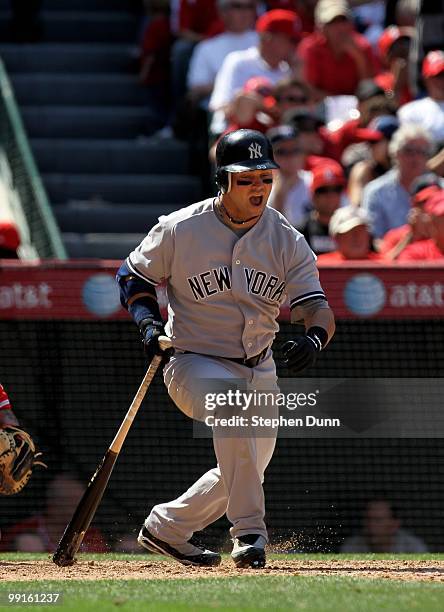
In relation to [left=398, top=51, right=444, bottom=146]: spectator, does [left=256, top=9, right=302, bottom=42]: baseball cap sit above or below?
above

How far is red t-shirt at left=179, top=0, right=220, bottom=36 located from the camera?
1259cm

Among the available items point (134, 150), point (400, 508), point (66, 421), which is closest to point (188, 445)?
point (66, 421)

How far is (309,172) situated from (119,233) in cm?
181

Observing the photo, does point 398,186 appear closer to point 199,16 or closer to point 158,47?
point 199,16

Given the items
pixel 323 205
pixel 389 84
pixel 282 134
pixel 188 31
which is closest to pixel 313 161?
pixel 282 134

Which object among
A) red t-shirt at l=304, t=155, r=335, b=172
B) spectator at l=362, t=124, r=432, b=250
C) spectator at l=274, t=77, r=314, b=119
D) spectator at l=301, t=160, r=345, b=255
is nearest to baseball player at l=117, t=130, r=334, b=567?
spectator at l=301, t=160, r=345, b=255

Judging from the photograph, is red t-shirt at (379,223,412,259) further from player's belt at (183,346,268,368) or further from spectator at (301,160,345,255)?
player's belt at (183,346,268,368)

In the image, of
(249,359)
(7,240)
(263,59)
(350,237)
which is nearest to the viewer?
(249,359)

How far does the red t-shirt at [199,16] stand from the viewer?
12.6 m

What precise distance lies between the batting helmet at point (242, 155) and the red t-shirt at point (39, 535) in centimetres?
257

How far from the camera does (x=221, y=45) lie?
12023 mm

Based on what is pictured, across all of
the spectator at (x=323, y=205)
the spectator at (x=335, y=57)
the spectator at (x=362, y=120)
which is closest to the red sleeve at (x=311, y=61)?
the spectator at (x=335, y=57)

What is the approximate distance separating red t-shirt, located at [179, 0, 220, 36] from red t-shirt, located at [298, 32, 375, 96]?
0.86 meters

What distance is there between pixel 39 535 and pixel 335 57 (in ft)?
18.9
